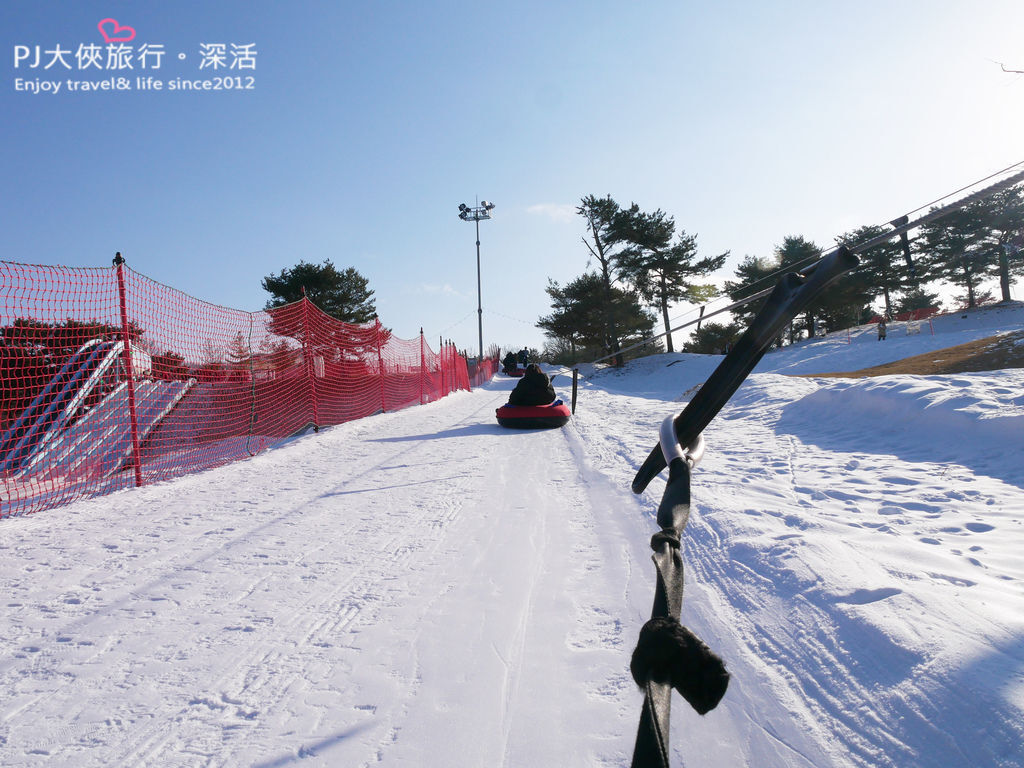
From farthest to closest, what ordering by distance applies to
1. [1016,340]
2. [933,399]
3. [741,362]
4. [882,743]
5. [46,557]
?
[1016,340] → [933,399] → [46,557] → [882,743] → [741,362]

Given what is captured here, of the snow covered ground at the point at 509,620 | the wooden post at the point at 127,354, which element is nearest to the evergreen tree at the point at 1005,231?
the snow covered ground at the point at 509,620

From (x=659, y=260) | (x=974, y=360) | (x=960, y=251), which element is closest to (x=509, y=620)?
(x=974, y=360)

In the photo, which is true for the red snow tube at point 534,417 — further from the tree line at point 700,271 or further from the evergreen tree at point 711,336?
the evergreen tree at point 711,336

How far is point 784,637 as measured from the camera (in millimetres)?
2059

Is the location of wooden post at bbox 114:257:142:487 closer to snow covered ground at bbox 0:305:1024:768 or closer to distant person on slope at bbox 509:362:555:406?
snow covered ground at bbox 0:305:1024:768

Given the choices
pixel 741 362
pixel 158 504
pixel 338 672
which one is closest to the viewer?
pixel 741 362

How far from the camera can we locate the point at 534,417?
9.62 meters

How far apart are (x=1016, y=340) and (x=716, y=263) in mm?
23609

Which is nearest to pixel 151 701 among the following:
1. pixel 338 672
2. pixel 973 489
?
pixel 338 672

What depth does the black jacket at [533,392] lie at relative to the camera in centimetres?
1000

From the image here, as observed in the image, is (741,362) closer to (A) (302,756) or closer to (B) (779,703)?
(B) (779,703)

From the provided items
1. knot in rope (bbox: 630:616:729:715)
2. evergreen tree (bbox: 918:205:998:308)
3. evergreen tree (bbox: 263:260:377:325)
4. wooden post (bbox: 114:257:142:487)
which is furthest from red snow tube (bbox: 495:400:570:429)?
evergreen tree (bbox: 918:205:998:308)

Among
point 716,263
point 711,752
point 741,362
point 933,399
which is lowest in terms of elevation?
point 711,752

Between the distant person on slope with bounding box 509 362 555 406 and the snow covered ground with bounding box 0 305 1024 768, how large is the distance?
4.95 metres
